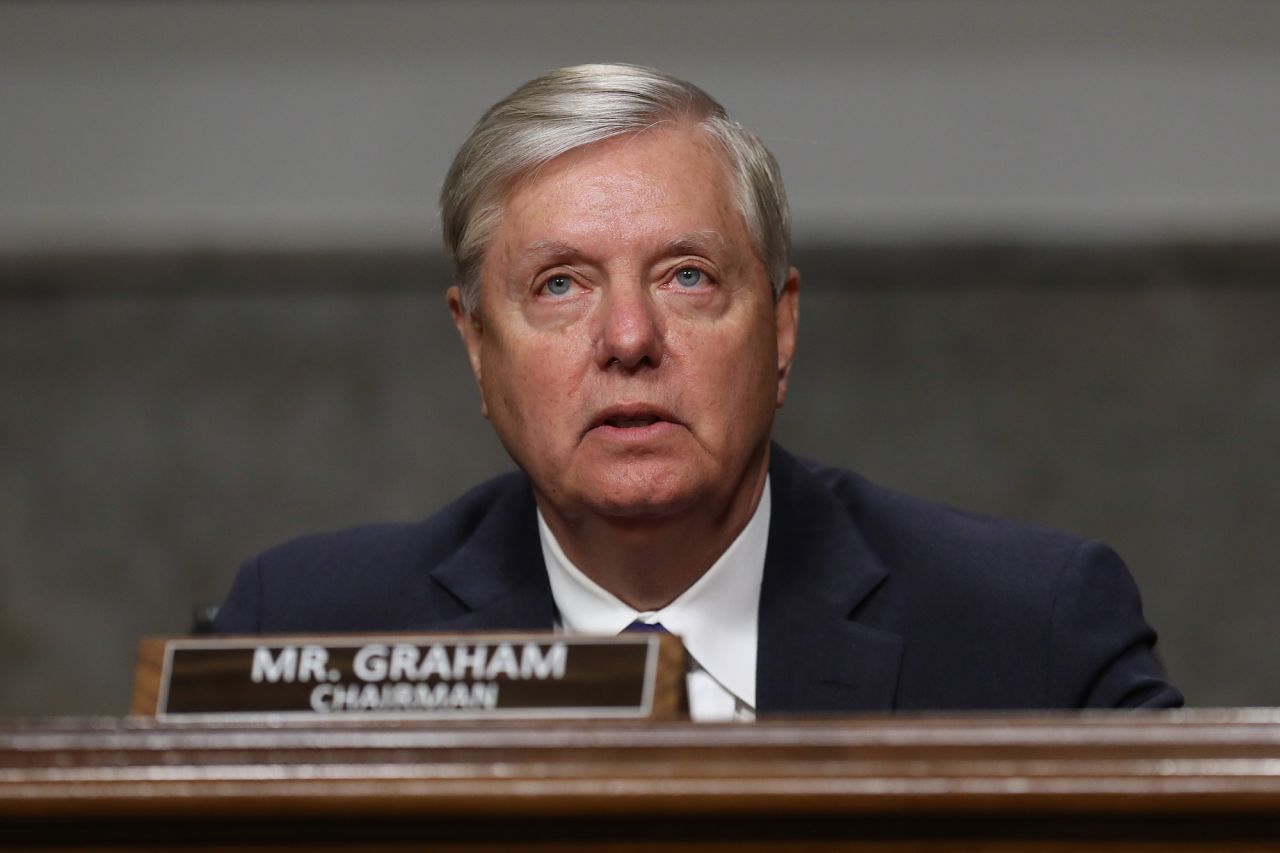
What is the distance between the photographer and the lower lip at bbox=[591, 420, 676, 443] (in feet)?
5.01

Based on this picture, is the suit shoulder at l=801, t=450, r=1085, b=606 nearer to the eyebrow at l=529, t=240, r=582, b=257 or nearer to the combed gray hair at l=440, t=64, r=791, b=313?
the combed gray hair at l=440, t=64, r=791, b=313

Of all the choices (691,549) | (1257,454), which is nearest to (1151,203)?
(1257,454)

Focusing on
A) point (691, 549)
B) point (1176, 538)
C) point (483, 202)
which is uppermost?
point (1176, 538)

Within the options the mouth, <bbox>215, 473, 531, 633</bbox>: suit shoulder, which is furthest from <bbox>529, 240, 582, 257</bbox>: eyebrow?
<bbox>215, 473, 531, 633</bbox>: suit shoulder

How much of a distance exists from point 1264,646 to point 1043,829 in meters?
2.90

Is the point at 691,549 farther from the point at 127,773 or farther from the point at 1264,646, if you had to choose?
the point at 1264,646

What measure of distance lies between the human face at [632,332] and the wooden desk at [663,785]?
63 centimetres

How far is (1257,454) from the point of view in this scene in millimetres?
3516

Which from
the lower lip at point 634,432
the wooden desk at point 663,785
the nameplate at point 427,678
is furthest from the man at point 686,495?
the wooden desk at point 663,785

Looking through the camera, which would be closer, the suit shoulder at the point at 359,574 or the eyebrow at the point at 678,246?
the eyebrow at the point at 678,246

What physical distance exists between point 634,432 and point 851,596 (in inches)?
11.8

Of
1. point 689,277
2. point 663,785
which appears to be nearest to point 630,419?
point 689,277

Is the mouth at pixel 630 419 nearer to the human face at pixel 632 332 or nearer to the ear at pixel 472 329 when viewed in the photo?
the human face at pixel 632 332

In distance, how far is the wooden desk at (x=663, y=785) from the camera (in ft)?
2.82
